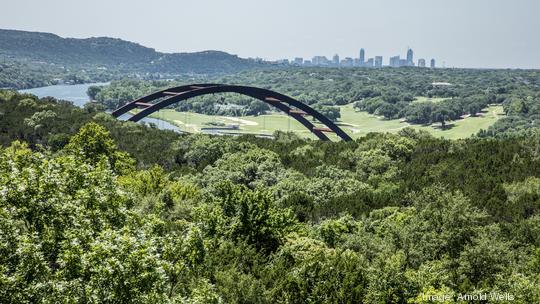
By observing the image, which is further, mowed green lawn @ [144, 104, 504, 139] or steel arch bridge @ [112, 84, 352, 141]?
mowed green lawn @ [144, 104, 504, 139]

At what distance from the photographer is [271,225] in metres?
31.3

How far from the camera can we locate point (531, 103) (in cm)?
19000

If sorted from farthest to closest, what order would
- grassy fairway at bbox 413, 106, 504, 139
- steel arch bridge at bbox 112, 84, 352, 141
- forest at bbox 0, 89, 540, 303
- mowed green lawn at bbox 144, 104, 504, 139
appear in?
mowed green lawn at bbox 144, 104, 504, 139, grassy fairway at bbox 413, 106, 504, 139, steel arch bridge at bbox 112, 84, 352, 141, forest at bbox 0, 89, 540, 303

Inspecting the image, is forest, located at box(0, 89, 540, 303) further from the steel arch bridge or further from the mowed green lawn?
the mowed green lawn

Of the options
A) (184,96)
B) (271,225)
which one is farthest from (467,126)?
(271,225)

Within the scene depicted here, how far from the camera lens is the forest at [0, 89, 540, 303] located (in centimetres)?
1542

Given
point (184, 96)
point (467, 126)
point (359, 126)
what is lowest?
point (359, 126)

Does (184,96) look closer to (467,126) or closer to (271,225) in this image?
(271,225)

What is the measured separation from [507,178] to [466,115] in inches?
6113

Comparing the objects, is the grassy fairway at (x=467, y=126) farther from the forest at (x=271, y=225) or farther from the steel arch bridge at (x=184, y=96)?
the forest at (x=271, y=225)

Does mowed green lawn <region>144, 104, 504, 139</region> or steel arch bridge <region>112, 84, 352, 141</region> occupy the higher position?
steel arch bridge <region>112, 84, 352, 141</region>

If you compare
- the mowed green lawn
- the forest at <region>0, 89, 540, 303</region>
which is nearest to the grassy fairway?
the mowed green lawn

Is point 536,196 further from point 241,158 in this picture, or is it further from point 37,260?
point 37,260

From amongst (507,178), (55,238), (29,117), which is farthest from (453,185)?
(29,117)
